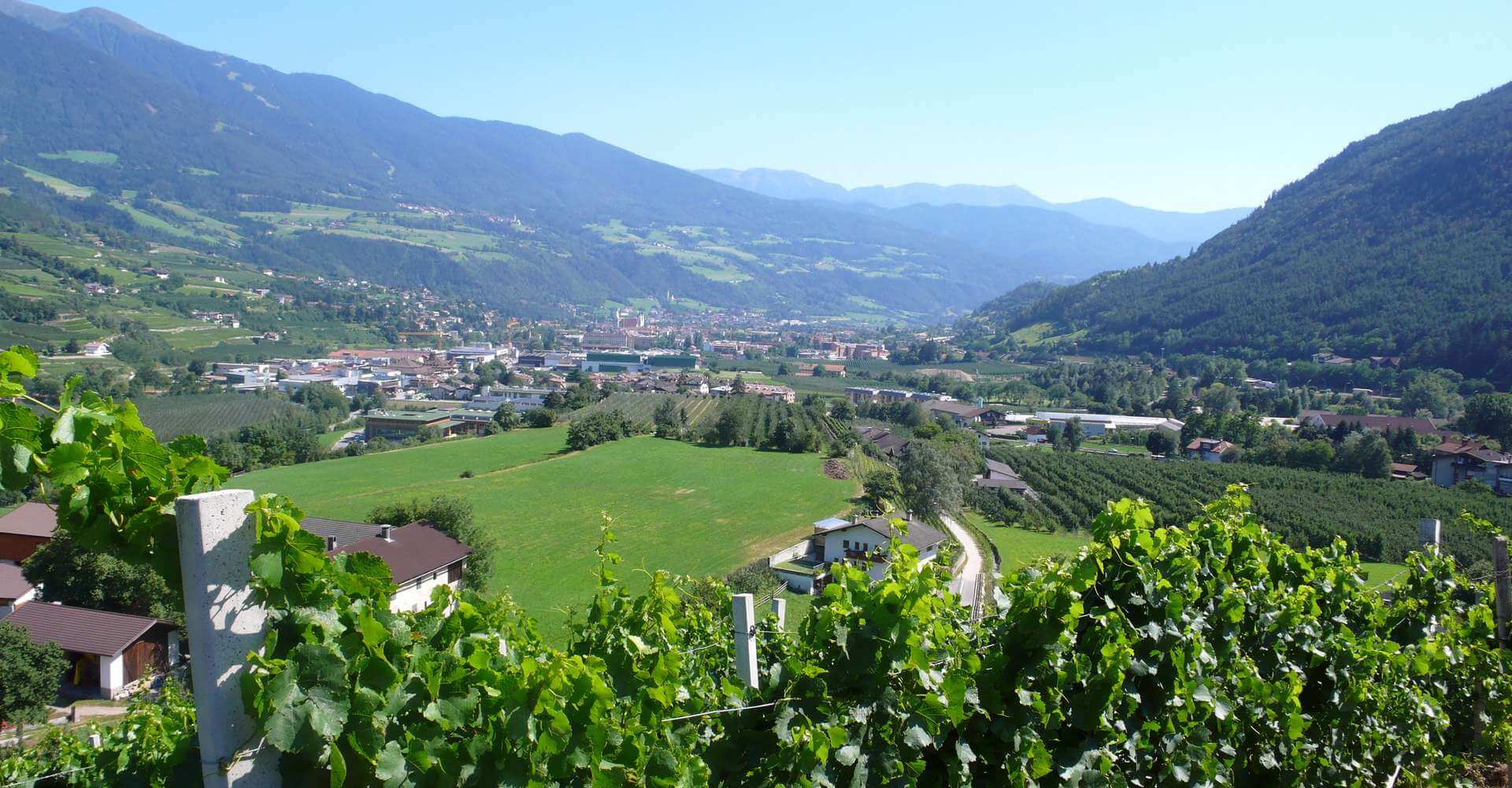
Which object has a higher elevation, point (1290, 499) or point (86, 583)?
point (86, 583)

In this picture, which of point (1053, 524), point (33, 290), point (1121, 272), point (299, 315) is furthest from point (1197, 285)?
point (33, 290)

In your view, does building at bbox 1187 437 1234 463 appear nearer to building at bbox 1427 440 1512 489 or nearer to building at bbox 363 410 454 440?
building at bbox 1427 440 1512 489

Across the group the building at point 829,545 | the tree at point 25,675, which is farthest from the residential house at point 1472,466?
the tree at point 25,675

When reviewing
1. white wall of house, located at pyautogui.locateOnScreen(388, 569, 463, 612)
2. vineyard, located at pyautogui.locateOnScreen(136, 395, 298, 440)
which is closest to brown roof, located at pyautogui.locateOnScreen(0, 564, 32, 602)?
white wall of house, located at pyautogui.locateOnScreen(388, 569, 463, 612)

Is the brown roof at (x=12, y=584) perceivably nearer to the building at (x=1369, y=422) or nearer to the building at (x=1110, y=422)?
the building at (x=1110, y=422)

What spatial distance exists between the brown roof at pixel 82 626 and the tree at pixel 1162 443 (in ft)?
169

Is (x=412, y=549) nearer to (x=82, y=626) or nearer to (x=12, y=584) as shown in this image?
(x=82, y=626)

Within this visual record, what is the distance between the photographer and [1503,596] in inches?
193

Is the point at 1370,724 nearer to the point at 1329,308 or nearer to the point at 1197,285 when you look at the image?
the point at 1329,308

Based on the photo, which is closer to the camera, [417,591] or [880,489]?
[417,591]

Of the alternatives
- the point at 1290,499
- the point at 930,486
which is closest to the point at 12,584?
the point at 930,486

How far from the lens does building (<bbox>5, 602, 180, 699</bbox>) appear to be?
15.4 metres

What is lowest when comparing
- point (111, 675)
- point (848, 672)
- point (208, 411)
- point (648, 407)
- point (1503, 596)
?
point (648, 407)

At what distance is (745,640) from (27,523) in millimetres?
27399
